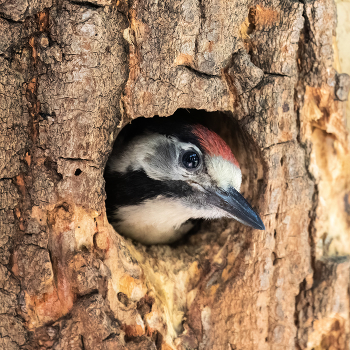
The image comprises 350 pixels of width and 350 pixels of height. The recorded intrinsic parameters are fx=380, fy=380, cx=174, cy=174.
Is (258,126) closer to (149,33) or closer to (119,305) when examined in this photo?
(149,33)

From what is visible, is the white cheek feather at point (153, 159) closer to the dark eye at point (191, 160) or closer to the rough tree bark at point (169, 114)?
the dark eye at point (191, 160)

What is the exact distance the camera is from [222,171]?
7.63ft

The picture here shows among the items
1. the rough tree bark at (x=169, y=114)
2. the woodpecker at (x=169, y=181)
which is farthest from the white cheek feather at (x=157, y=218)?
the rough tree bark at (x=169, y=114)

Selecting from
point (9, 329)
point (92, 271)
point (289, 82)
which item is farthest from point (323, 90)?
point (9, 329)

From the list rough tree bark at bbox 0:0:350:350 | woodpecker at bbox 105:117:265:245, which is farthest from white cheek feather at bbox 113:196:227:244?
rough tree bark at bbox 0:0:350:350

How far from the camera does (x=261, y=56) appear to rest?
225cm

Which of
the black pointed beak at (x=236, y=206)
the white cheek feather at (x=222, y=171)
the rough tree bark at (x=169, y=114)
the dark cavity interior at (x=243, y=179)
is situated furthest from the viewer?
the dark cavity interior at (x=243, y=179)

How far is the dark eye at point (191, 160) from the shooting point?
2.36m

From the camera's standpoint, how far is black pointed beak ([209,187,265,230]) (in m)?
2.19

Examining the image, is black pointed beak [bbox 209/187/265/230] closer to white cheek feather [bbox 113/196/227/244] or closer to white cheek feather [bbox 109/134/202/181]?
white cheek feather [bbox 113/196/227/244]

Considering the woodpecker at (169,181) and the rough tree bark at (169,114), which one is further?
the woodpecker at (169,181)

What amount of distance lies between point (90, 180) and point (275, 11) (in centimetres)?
144

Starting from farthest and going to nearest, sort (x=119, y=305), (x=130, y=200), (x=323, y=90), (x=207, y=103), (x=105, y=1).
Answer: (x=130, y=200)
(x=323, y=90)
(x=207, y=103)
(x=119, y=305)
(x=105, y=1)

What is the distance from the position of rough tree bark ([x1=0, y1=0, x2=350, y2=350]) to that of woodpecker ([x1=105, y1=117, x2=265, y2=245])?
190mm
